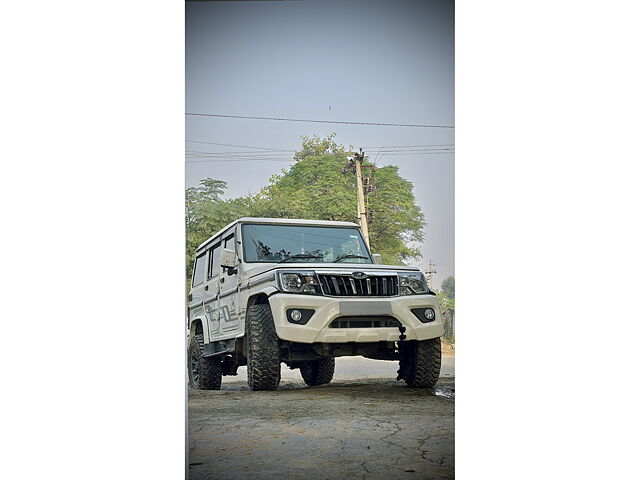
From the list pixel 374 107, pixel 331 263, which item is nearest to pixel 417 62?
pixel 374 107

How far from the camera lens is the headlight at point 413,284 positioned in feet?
15.0

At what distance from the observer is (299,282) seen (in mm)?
4531

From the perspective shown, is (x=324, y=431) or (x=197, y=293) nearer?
(x=324, y=431)

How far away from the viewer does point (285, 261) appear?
4582 mm

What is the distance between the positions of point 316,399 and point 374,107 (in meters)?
1.84

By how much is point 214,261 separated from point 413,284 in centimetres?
121

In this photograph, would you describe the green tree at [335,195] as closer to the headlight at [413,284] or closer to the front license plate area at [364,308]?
the headlight at [413,284]

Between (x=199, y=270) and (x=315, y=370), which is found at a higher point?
(x=199, y=270)

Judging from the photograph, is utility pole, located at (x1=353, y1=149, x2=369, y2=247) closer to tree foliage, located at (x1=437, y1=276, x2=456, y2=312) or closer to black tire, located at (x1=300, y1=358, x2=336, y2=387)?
tree foliage, located at (x1=437, y1=276, x2=456, y2=312)

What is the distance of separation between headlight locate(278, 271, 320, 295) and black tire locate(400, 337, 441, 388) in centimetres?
64

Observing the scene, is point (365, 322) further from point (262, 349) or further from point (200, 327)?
point (200, 327)

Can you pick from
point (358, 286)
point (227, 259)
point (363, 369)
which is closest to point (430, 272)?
point (358, 286)

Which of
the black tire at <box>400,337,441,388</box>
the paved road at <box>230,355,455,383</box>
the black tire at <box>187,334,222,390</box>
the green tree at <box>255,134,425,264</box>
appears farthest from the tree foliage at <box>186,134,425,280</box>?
the black tire at <box>187,334,222,390</box>
